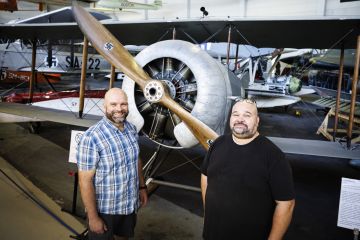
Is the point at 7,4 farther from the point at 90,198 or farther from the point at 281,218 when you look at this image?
the point at 281,218

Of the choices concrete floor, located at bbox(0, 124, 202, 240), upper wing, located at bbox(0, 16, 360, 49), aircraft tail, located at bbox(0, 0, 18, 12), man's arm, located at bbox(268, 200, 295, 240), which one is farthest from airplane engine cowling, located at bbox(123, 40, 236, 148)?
aircraft tail, located at bbox(0, 0, 18, 12)

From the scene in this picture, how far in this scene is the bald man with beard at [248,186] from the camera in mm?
1383

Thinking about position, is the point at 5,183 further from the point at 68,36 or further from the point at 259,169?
the point at 259,169

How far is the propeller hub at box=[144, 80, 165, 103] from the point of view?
2.43 metres

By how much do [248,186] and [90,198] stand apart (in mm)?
880

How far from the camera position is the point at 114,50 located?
2797 mm

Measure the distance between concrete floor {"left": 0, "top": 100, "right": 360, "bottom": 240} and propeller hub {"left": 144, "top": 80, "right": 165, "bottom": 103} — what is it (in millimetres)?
1216

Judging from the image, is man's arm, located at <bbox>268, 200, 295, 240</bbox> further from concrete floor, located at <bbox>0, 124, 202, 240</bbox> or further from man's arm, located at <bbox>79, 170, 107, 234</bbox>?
concrete floor, located at <bbox>0, 124, 202, 240</bbox>

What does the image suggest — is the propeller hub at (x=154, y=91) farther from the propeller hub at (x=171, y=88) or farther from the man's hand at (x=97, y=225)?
the man's hand at (x=97, y=225)

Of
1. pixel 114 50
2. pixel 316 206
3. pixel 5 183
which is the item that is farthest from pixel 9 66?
pixel 316 206

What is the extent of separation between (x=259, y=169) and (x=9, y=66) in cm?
1579

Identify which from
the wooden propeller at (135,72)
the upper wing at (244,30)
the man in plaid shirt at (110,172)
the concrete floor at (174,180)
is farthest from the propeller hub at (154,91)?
the upper wing at (244,30)

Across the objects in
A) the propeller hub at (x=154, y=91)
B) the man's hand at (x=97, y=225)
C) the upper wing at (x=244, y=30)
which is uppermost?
the upper wing at (x=244, y=30)

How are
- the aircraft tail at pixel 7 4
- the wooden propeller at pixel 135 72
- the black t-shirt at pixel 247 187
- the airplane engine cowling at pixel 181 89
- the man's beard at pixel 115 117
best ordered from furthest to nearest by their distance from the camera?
the aircraft tail at pixel 7 4 → the airplane engine cowling at pixel 181 89 → the wooden propeller at pixel 135 72 → the man's beard at pixel 115 117 → the black t-shirt at pixel 247 187
